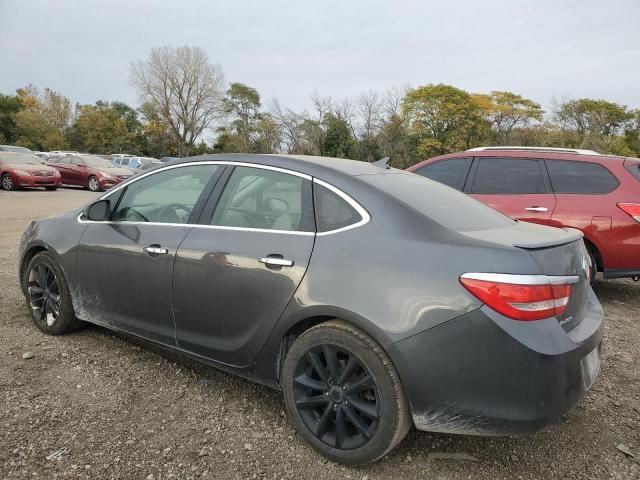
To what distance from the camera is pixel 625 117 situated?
174 ft

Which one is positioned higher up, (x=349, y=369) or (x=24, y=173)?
(x=349, y=369)

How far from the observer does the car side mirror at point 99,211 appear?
3471 millimetres

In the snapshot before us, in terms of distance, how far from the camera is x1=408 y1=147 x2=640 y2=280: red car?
4.88 m

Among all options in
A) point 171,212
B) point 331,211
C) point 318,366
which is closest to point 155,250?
point 171,212

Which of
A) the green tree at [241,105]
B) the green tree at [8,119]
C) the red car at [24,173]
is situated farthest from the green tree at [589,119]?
the green tree at [8,119]

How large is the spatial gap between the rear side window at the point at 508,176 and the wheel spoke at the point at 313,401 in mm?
4025

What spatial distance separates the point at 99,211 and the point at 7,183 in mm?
15846

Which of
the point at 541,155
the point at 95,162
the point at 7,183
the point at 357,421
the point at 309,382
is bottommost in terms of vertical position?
the point at 7,183

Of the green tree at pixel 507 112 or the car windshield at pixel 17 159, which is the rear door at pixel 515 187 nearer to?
the car windshield at pixel 17 159

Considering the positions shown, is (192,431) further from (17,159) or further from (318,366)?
(17,159)

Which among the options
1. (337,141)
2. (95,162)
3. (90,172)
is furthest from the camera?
(337,141)

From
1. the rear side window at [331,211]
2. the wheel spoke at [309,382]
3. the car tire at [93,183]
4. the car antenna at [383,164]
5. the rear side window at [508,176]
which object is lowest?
the car tire at [93,183]

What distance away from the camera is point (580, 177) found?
5.23 meters

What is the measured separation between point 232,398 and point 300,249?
44.5 inches
